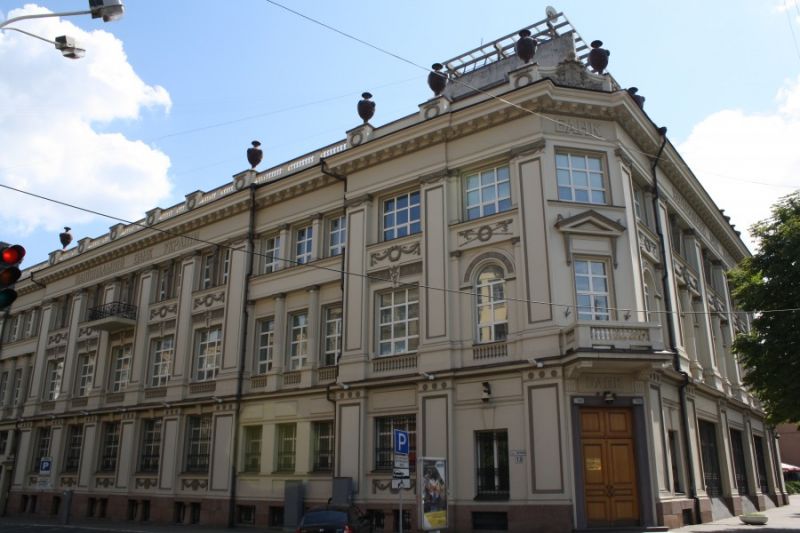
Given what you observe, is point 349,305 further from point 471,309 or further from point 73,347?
point 73,347

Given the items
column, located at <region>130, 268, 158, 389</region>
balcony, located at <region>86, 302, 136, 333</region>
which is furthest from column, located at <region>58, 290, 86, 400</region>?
column, located at <region>130, 268, 158, 389</region>

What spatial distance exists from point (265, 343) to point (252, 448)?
13.9 feet

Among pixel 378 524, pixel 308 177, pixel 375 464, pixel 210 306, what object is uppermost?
pixel 308 177

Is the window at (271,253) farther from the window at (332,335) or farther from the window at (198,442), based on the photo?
the window at (198,442)

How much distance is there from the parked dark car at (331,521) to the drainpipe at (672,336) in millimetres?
10553

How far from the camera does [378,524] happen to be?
2166 centimetres

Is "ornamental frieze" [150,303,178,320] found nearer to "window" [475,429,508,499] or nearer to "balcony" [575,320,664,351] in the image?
"window" [475,429,508,499]

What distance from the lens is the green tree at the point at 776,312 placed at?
21500 millimetres

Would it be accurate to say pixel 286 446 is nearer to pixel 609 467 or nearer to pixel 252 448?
pixel 252 448

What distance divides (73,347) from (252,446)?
51.4 ft

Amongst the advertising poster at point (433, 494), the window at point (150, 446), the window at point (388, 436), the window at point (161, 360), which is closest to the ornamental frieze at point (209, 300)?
the window at point (161, 360)

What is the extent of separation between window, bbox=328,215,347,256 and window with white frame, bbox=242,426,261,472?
769cm

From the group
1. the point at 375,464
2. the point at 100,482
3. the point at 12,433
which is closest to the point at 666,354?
the point at 375,464

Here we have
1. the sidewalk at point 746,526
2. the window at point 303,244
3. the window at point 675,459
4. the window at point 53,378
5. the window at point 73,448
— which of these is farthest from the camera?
the window at point 53,378
